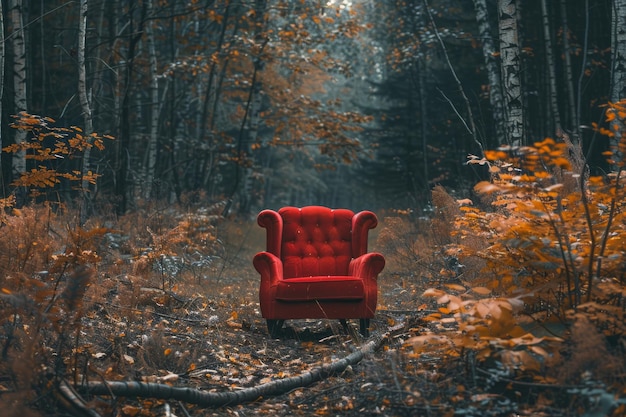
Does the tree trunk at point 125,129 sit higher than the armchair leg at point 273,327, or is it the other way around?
the tree trunk at point 125,129

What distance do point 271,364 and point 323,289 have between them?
977mm

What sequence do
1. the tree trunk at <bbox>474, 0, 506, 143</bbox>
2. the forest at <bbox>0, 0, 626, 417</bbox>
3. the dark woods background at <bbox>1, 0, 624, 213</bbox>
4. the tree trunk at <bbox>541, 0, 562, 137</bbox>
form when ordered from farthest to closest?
the tree trunk at <bbox>541, 0, 562, 137</bbox> → the dark woods background at <bbox>1, 0, 624, 213</bbox> → the tree trunk at <bbox>474, 0, 506, 143</bbox> → the forest at <bbox>0, 0, 626, 417</bbox>

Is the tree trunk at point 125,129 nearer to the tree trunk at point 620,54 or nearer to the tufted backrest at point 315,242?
the tufted backrest at point 315,242

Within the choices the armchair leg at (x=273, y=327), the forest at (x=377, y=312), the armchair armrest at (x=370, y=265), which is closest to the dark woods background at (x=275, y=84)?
the forest at (x=377, y=312)

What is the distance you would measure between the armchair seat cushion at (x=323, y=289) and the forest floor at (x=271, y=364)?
0.33m

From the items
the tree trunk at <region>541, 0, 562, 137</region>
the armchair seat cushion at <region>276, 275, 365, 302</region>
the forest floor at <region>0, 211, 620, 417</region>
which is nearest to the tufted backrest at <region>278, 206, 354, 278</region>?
the forest floor at <region>0, 211, 620, 417</region>

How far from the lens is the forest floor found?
3.43 meters

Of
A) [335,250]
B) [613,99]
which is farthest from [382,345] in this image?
[613,99]

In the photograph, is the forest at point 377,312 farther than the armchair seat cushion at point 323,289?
No

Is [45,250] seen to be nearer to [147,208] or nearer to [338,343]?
[338,343]

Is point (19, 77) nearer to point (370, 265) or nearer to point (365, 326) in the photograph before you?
point (370, 265)

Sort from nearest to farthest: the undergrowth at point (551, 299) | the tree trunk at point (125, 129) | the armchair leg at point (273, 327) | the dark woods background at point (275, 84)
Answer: the undergrowth at point (551, 299) → the armchair leg at point (273, 327) → the dark woods background at point (275, 84) → the tree trunk at point (125, 129)

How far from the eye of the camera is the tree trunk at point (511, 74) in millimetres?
8031

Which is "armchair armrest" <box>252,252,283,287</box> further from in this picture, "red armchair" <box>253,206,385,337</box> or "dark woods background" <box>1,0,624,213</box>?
"dark woods background" <box>1,0,624,213</box>
